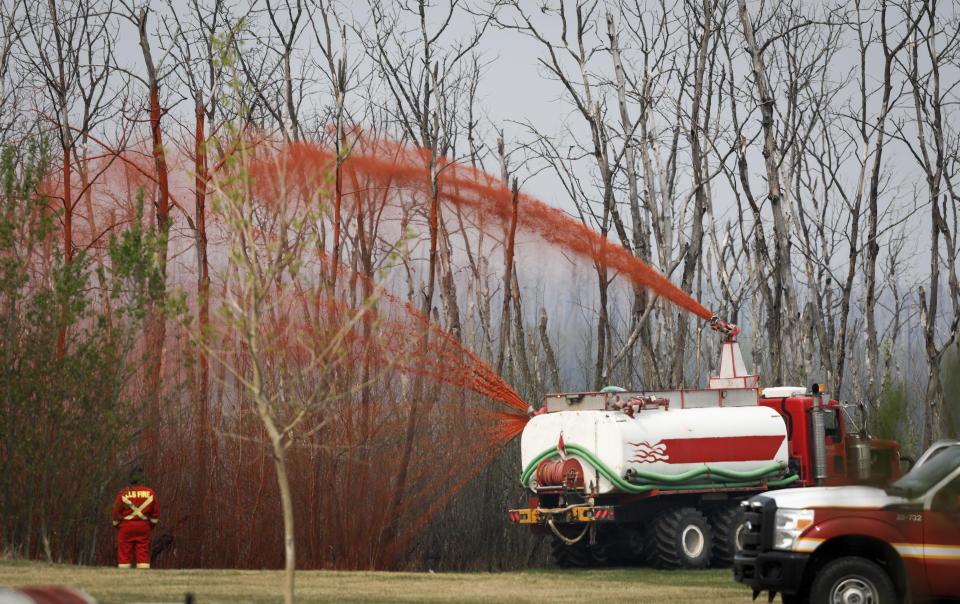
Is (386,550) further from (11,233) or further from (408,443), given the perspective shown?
(11,233)

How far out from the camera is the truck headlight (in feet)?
38.3

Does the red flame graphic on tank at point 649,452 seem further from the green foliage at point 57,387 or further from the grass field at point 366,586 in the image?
the green foliage at point 57,387

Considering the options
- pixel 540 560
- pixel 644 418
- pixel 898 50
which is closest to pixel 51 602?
pixel 644 418

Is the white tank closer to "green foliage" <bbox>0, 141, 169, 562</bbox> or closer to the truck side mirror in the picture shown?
"green foliage" <bbox>0, 141, 169, 562</bbox>

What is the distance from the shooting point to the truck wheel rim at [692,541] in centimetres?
1980

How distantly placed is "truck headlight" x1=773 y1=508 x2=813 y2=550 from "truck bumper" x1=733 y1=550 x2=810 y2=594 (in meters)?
0.10

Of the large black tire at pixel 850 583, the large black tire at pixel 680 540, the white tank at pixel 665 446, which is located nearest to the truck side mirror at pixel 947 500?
the large black tire at pixel 850 583

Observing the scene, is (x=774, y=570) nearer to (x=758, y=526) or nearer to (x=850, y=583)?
(x=758, y=526)

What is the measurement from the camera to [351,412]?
21.5 metres

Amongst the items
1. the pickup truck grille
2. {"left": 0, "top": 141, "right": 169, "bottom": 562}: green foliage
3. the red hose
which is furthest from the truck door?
{"left": 0, "top": 141, "right": 169, "bottom": 562}: green foliage

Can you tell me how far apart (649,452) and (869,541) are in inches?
311

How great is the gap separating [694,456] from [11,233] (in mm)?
11174

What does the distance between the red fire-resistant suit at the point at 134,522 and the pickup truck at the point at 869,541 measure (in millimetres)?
10376

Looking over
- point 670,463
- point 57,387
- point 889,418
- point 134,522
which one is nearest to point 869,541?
point 670,463
